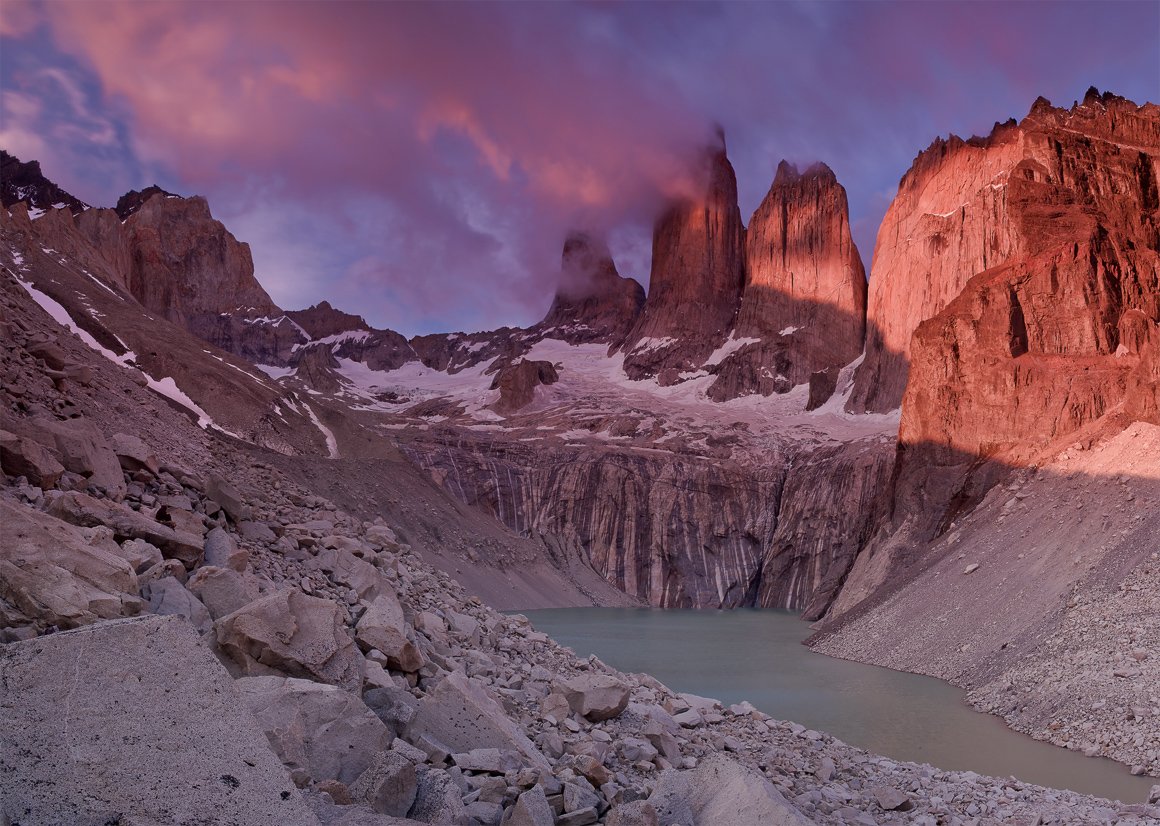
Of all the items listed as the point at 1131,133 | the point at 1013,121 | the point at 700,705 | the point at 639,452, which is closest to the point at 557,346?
the point at 639,452

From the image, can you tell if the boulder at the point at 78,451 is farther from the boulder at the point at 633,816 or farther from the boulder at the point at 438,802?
the boulder at the point at 633,816

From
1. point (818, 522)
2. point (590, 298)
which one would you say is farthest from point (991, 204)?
point (590, 298)

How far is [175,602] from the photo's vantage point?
7.07m

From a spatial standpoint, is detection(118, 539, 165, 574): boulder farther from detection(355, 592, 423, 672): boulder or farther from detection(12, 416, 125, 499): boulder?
detection(355, 592, 423, 672): boulder

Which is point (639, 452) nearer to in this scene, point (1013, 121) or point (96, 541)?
point (1013, 121)

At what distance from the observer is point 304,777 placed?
5477mm

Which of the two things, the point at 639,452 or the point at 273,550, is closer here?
the point at 273,550

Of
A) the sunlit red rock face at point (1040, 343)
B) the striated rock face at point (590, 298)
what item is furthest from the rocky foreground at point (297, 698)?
the striated rock face at point (590, 298)

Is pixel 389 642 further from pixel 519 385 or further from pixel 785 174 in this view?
pixel 785 174

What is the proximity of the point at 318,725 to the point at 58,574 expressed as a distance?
209 cm

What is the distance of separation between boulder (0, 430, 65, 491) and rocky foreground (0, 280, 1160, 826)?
0.03m

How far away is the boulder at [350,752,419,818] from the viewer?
5758 millimetres

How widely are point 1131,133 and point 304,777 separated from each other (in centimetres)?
6154

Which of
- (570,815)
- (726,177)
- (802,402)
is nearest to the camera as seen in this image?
(570,815)
